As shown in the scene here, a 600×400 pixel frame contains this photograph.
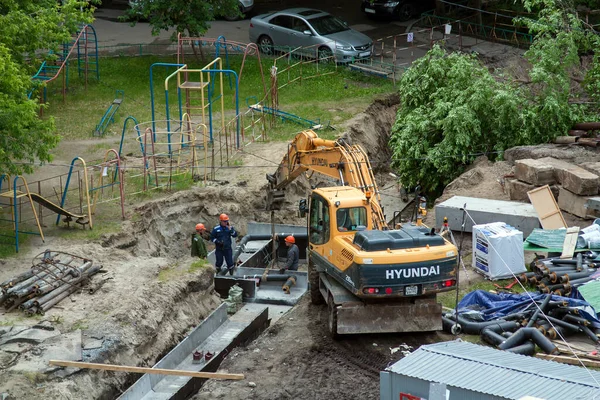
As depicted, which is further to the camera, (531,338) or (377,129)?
(377,129)

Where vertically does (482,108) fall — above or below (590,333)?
above

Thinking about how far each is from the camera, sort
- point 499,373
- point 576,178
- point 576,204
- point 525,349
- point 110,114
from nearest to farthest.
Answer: point 499,373
point 525,349
point 576,178
point 576,204
point 110,114

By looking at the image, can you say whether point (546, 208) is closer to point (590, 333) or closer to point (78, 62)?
point (590, 333)

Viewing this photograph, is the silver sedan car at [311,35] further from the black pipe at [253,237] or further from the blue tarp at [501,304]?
the blue tarp at [501,304]

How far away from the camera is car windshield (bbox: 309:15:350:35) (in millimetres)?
33594

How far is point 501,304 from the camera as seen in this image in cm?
1719

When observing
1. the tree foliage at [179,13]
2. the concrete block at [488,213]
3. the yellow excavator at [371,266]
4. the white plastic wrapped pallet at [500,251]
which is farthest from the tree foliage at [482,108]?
the tree foliage at [179,13]

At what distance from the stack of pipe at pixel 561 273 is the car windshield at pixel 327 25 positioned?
17152 mm

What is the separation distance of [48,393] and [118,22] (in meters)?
27.5

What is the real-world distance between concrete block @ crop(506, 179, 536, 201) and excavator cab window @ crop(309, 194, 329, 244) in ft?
21.3

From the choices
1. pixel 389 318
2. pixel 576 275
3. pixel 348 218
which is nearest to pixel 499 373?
pixel 389 318

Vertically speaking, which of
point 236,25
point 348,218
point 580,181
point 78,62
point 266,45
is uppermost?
point 236,25

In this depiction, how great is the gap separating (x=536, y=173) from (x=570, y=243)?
297 cm

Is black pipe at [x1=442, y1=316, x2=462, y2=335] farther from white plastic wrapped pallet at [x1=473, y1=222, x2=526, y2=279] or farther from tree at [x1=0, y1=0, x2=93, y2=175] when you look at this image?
tree at [x1=0, y1=0, x2=93, y2=175]
